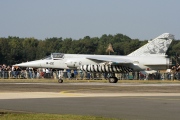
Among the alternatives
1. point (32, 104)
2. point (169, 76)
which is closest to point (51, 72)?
point (169, 76)

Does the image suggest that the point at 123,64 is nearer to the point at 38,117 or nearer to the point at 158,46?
the point at 158,46

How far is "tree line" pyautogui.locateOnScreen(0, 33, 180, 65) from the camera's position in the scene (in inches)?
4070

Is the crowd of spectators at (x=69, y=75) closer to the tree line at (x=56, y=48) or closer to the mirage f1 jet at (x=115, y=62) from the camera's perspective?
the mirage f1 jet at (x=115, y=62)

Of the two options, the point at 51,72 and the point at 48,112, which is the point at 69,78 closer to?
the point at 51,72

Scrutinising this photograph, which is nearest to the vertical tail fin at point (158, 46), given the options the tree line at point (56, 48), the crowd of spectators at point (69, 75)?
the crowd of spectators at point (69, 75)

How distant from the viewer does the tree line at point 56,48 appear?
339 feet

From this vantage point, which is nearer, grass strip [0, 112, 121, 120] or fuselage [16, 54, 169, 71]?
grass strip [0, 112, 121, 120]

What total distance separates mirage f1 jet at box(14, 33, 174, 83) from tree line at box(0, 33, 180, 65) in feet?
170

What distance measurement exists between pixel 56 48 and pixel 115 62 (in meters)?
94.8

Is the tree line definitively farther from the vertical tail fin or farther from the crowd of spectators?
the vertical tail fin

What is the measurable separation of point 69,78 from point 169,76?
12007 mm

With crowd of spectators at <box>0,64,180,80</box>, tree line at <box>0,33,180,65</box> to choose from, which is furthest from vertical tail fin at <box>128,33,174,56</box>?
tree line at <box>0,33,180,65</box>

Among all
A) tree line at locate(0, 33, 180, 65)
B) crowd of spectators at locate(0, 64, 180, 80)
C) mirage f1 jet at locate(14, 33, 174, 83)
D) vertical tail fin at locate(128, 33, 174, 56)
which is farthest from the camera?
tree line at locate(0, 33, 180, 65)

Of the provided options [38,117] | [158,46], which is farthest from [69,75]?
[38,117]
